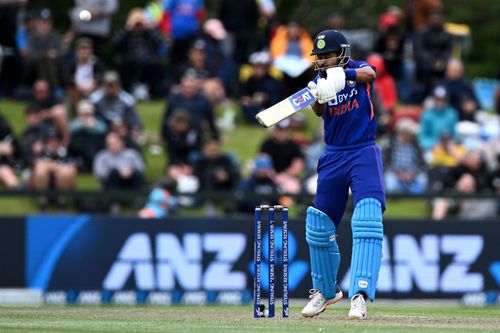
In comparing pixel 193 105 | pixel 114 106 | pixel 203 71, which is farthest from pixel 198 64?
pixel 114 106

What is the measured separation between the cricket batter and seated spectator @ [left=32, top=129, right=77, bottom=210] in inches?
306

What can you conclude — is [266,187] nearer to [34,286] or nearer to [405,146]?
[405,146]

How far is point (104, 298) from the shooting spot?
1608cm

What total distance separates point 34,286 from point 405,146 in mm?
6345

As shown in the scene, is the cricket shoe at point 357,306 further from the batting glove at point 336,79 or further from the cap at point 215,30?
the cap at point 215,30

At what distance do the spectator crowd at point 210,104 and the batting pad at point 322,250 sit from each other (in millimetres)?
6542

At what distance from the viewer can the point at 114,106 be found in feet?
66.5

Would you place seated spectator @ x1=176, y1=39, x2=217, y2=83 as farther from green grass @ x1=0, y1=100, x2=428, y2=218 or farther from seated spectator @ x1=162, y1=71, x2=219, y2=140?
seated spectator @ x1=162, y1=71, x2=219, y2=140

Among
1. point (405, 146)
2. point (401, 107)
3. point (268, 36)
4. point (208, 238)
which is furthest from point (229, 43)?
point (208, 238)

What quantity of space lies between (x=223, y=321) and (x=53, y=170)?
8366mm

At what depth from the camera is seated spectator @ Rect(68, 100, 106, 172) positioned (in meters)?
19.5

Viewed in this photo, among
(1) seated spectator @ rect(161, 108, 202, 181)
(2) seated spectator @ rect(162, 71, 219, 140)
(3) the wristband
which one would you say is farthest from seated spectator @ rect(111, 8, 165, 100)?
(3) the wristband

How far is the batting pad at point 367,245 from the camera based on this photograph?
10.3 meters

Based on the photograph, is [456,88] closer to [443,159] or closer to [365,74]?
[443,159]
